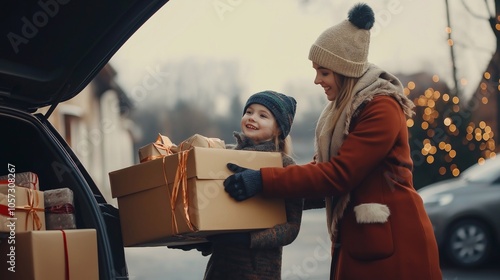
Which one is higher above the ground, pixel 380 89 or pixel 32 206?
pixel 380 89

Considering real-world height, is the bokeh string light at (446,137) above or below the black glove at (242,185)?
above

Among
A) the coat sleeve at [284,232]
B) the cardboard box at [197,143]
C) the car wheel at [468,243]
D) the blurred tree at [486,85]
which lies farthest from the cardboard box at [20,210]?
the blurred tree at [486,85]

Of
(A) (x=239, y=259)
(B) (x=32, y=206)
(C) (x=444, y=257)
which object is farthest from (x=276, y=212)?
(C) (x=444, y=257)

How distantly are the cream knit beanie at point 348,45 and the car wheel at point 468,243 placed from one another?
214 inches

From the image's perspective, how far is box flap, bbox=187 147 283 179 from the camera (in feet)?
9.28

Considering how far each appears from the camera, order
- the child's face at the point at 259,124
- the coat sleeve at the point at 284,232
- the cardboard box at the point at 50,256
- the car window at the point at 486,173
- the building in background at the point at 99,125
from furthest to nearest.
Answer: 1. the building in background at the point at 99,125
2. the car window at the point at 486,173
3. the child's face at the point at 259,124
4. the coat sleeve at the point at 284,232
5. the cardboard box at the point at 50,256

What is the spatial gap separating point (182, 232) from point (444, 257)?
19.1 feet

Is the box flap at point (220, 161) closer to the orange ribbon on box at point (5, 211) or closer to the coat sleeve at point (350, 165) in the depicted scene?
the coat sleeve at point (350, 165)

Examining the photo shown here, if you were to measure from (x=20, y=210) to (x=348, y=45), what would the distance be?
1291 mm

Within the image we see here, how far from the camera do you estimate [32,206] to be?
2.92 m

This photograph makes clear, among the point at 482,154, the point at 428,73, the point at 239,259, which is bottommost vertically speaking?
the point at 239,259

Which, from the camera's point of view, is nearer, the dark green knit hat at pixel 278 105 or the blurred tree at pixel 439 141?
the dark green knit hat at pixel 278 105

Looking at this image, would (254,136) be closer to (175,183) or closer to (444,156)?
(175,183)

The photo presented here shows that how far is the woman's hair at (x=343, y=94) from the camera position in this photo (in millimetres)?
2994
